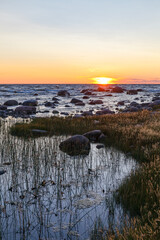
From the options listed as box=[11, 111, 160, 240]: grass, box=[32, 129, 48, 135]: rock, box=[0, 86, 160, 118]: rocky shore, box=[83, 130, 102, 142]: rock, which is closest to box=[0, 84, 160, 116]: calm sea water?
box=[0, 86, 160, 118]: rocky shore

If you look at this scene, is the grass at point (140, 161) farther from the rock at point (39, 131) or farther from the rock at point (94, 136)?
the rock at point (94, 136)

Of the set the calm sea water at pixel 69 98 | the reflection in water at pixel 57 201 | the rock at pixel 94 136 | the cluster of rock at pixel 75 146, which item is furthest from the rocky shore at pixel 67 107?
the reflection in water at pixel 57 201

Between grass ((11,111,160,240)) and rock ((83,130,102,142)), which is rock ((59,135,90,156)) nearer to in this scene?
grass ((11,111,160,240))

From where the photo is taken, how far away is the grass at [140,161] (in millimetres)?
3577

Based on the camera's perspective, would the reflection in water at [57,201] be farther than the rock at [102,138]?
No

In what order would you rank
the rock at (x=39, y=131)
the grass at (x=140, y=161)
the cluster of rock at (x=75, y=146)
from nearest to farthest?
the grass at (x=140, y=161) < the cluster of rock at (x=75, y=146) < the rock at (x=39, y=131)

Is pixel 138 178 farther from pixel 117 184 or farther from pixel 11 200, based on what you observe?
pixel 11 200

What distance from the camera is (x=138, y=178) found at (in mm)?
6094

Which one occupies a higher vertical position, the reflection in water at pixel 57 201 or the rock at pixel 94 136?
the rock at pixel 94 136

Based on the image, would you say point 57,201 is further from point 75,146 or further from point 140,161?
point 75,146

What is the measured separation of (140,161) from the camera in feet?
27.2

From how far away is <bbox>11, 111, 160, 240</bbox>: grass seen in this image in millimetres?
3577

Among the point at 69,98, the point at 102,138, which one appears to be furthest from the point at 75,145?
the point at 69,98

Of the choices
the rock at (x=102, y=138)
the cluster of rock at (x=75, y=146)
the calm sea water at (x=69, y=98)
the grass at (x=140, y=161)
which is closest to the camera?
the grass at (x=140, y=161)
